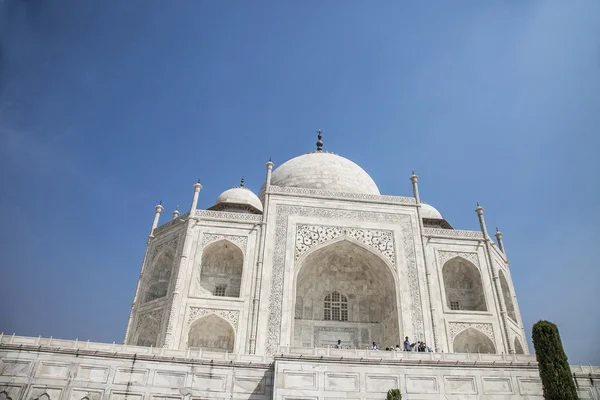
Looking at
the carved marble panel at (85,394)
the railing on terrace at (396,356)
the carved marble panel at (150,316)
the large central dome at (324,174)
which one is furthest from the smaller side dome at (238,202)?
the carved marble panel at (85,394)

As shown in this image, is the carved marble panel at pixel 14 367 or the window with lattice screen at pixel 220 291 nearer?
the carved marble panel at pixel 14 367

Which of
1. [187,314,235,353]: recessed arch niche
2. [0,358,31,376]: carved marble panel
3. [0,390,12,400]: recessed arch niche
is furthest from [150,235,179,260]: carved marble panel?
[0,390,12,400]: recessed arch niche

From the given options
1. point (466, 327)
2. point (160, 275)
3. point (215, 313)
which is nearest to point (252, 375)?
point (215, 313)

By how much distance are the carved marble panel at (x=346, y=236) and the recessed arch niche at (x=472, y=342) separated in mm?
4153

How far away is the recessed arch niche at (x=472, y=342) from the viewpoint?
1892cm

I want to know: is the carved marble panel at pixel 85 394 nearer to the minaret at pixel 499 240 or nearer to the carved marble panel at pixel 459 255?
the carved marble panel at pixel 459 255

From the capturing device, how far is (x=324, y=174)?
24.9m

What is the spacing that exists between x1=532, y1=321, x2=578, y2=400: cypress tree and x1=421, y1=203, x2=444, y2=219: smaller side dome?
43.0 feet

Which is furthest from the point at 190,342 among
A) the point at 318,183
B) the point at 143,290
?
the point at 318,183

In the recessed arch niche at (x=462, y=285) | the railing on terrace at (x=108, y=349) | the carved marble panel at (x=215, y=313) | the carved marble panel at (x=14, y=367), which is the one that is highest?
the recessed arch niche at (x=462, y=285)

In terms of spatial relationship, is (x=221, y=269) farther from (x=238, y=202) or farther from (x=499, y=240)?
(x=499, y=240)

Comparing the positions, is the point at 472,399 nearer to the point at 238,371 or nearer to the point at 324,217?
the point at 238,371

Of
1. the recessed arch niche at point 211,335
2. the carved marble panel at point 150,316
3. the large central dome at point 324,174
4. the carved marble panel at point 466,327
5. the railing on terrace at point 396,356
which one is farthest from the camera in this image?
the large central dome at point 324,174

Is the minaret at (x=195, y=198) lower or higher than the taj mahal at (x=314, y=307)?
higher
